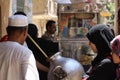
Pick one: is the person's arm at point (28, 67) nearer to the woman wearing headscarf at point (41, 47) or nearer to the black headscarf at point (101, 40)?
the black headscarf at point (101, 40)

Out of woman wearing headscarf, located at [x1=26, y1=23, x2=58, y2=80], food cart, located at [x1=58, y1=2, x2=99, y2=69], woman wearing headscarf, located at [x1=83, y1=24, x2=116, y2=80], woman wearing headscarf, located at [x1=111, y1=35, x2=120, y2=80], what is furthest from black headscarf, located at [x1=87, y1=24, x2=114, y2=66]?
food cart, located at [x1=58, y1=2, x2=99, y2=69]

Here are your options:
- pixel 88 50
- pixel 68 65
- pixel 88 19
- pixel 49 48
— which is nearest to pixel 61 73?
pixel 68 65

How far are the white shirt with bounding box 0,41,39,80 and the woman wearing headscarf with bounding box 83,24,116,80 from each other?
57 centimetres

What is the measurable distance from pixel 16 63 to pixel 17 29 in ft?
0.84

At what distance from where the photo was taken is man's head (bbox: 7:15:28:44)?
2.93 meters

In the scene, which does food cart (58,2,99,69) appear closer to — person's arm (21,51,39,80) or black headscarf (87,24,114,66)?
black headscarf (87,24,114,66)

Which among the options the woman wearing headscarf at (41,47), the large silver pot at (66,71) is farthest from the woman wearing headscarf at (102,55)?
the woman wearing headscarf at (41,47)

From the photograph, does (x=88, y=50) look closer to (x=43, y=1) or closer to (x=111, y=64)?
(x=111, y=64)

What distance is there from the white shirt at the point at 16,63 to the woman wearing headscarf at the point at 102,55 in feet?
1.88

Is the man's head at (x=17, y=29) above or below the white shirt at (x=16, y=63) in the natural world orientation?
above

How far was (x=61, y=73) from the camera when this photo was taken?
10.9ft

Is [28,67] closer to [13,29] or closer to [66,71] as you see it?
[13,29]

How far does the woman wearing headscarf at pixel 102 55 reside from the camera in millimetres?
3188

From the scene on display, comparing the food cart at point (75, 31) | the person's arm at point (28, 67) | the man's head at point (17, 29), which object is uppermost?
the man's head at point (17, 29)
